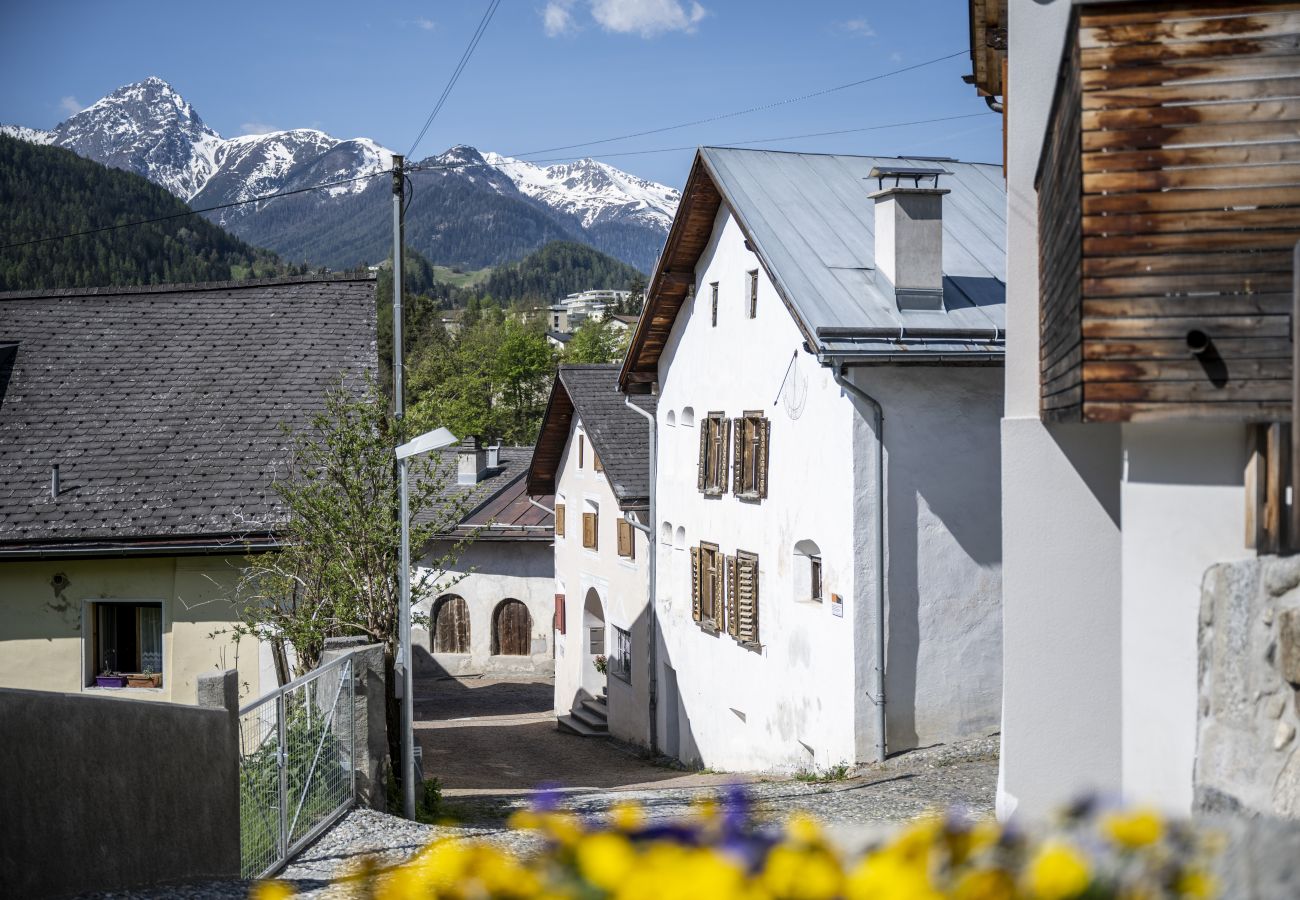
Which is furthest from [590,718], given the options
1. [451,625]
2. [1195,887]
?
[1195,887]

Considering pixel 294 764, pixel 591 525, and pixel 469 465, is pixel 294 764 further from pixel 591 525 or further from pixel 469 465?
pixel 469 465

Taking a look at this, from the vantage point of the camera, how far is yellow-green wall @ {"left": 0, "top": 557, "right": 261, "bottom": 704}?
1334cm

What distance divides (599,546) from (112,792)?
19.4 meters

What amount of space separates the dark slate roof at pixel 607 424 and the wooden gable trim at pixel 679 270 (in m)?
0.82

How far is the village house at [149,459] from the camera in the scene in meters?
13.4

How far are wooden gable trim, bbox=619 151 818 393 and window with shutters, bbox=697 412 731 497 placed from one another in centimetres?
248

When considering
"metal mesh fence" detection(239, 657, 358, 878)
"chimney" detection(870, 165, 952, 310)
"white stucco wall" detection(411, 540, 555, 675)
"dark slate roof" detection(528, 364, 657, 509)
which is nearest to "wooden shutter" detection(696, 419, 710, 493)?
"dark slate roof" detection(528, 364, 657, 509)

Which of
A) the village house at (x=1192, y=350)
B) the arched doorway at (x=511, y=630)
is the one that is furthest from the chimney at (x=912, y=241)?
the arched doorway at (x=511, y=630)

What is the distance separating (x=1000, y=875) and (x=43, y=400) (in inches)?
606

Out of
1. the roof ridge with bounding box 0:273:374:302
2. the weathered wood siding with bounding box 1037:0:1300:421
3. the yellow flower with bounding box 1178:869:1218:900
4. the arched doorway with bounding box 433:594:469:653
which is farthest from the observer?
the arched doorway with bounding box 433:594:469:653

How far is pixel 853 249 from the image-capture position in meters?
17.5

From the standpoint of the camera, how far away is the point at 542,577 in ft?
116

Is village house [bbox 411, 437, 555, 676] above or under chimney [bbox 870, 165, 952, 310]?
under

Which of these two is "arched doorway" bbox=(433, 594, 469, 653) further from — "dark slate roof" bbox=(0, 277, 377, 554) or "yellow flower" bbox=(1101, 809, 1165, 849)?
"yellow flower" bbox=(1101, 809, 1165, 849)
